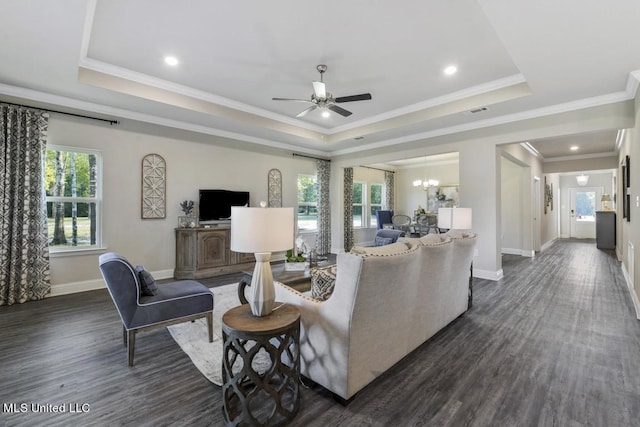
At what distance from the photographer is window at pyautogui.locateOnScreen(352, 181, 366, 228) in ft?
31.9

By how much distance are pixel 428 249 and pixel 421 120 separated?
3.42m

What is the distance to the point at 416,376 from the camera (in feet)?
7.40

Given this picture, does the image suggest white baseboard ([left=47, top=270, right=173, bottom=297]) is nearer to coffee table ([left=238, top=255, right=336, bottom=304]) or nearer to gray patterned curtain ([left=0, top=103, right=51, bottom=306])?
gray patterned curtain ([left=0, top=103, right=51, bottom=306])

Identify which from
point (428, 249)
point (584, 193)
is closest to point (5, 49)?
point (428, 249)

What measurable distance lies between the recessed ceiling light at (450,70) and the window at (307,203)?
437cm

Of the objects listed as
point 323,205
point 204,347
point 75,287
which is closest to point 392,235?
point 323,205

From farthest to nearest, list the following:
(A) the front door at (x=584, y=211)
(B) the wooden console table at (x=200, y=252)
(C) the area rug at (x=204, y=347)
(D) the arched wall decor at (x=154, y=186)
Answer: (A) the front door at (x=584, y=211)
(B) the wooden console table at (x=200, y=252)
(D) the arched wall decor at (x=154, y=186)
(C) the area rug at (x=204, y=347)

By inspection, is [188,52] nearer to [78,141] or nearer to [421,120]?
[78,141]

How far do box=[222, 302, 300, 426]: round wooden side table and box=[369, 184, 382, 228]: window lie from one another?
8450 millimetres

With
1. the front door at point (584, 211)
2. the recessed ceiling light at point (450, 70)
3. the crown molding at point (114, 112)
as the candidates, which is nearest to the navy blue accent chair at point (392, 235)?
the recessed ceiling light at point (450, 70)

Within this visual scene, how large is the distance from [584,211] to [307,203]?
11.5 metres

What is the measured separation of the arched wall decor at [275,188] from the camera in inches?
270

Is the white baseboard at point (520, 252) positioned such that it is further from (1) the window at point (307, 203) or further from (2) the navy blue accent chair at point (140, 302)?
(2) the navy blue accent chair at point (140, 302)

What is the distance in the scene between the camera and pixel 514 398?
6.57 feet
